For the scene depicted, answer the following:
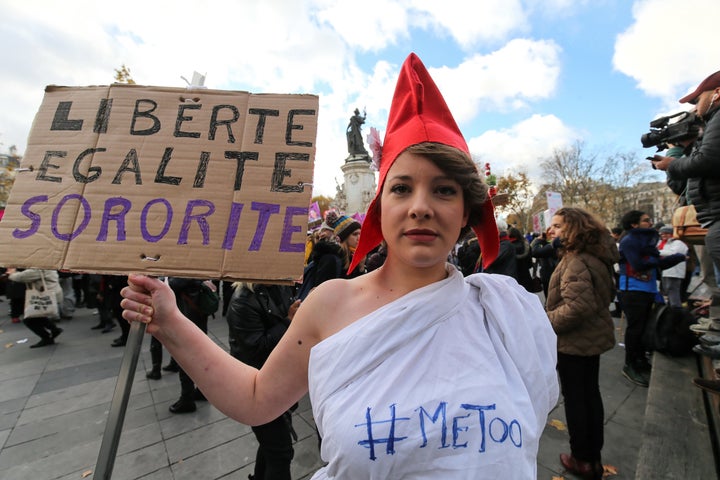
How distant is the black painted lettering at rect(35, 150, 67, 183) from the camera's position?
4.23 ft

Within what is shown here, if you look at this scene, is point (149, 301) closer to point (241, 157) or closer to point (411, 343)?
point (241, 157)

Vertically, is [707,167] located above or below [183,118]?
above

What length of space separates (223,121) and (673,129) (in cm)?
371

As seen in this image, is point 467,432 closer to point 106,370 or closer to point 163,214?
point 163,214

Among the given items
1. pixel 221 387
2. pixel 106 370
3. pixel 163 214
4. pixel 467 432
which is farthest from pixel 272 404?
pixel 106 370

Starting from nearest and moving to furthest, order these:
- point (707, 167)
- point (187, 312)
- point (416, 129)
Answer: point (416, 129), point (707, 167), point (187, 312)

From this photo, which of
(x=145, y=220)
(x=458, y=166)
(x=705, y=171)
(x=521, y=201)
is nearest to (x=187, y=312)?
(x=145, y=220)

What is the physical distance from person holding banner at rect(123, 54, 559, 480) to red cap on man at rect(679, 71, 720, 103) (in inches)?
99.5

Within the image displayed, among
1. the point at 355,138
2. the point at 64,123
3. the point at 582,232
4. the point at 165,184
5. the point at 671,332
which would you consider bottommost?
the point at 671,332

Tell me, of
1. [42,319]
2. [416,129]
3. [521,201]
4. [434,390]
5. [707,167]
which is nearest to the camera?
[434,390]

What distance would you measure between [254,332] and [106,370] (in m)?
4.15

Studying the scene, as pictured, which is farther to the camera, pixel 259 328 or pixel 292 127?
pixel 259 328

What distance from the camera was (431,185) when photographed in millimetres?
1108

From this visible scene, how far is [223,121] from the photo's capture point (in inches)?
54.3
